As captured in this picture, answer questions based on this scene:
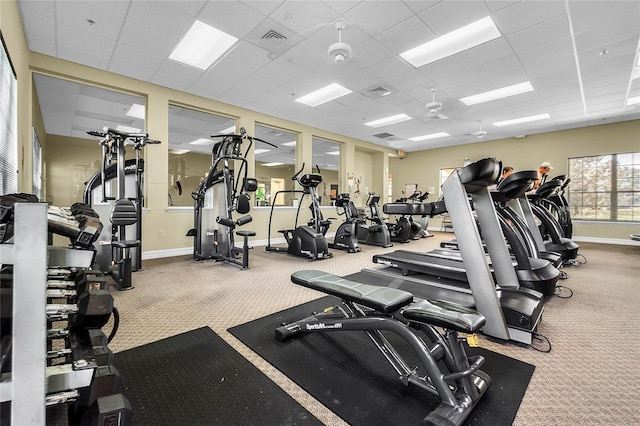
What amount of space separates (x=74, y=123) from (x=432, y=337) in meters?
9.03

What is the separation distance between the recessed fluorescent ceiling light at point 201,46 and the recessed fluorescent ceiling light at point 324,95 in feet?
6.46

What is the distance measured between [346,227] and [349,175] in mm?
3272

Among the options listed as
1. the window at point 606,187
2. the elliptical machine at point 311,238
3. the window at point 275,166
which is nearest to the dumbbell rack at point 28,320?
the elliptical machine at point 311,238

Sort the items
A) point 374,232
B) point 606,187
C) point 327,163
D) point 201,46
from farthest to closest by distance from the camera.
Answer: point 327,163 → point 606,187 → point 374,232 → point 201,46

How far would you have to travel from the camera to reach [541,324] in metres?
2.28

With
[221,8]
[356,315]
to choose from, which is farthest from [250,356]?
[221,8]

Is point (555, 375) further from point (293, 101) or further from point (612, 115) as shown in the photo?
point (612, 115)

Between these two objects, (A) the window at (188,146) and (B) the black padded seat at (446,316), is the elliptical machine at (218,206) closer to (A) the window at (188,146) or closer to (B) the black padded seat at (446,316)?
(A) the window at (188,146)

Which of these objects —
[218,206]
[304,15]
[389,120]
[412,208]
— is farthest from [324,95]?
[412,208]

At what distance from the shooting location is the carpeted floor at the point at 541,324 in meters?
1.37

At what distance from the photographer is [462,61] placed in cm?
427

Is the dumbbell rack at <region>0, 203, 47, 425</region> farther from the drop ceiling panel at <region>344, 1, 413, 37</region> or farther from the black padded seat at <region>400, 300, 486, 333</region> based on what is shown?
the drop ceiling panel at <region>344, 1, 413, 37</region>

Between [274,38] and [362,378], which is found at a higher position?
[274,38]

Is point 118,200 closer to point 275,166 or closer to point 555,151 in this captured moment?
point 555,151
